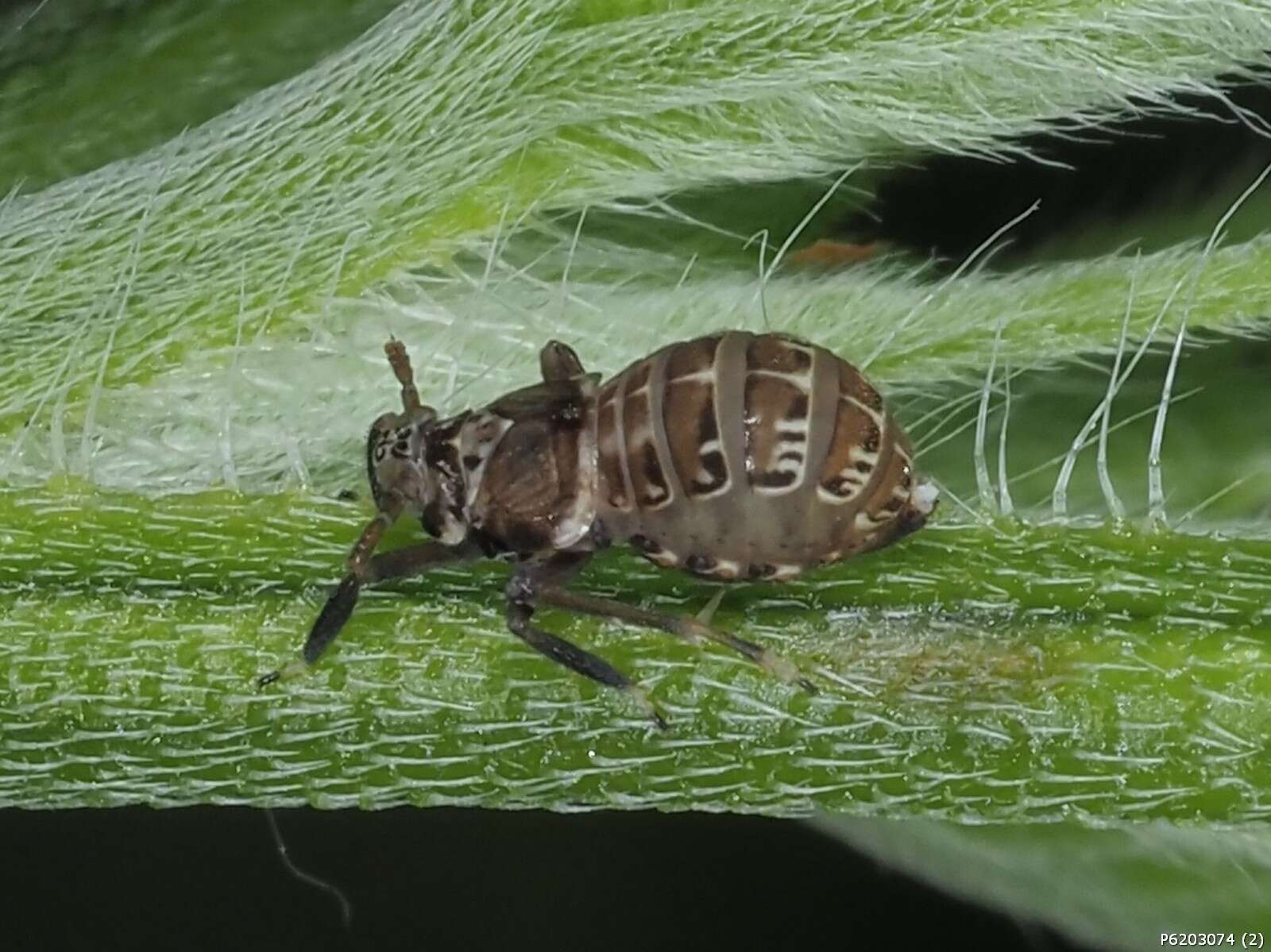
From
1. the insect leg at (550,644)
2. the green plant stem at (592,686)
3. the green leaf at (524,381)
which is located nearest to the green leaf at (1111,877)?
the green leaf at (524,381)

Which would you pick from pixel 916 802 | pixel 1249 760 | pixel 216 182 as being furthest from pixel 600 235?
pixel 1249 760

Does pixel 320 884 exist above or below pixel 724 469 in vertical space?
below

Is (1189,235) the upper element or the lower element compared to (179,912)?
upper

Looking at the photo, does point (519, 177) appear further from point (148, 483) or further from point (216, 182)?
point (148, 483)

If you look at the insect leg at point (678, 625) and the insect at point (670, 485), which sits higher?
the insect at point (670, 485)

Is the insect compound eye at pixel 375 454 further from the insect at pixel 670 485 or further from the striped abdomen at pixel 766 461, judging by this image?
the striped abdomen at pixel 766 461

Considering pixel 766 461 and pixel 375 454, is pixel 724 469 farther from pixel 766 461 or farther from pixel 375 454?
pixel 375 454

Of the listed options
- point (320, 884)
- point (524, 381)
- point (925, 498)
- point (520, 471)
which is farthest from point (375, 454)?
point (320, 884)
